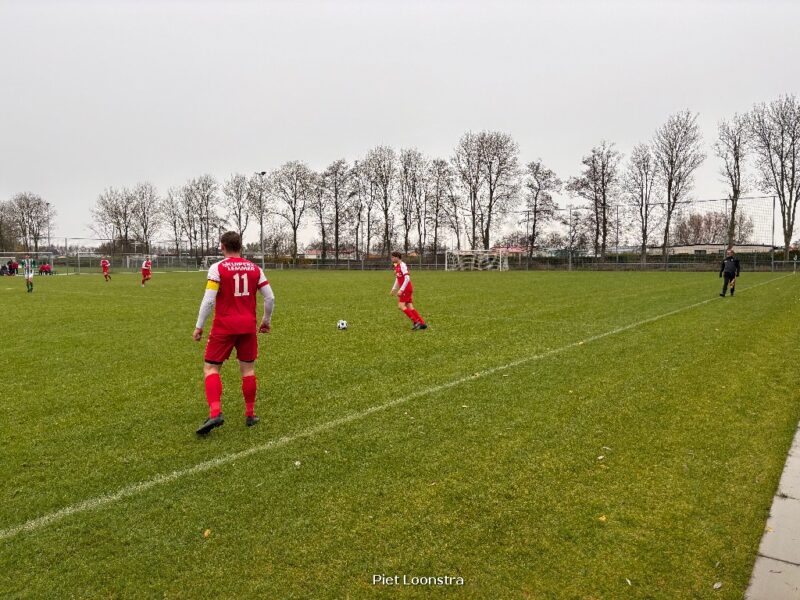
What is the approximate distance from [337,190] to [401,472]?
68.1m

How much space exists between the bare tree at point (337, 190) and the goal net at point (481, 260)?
18693 mm

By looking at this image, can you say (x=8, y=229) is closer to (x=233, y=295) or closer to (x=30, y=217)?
(x=30, y=217)

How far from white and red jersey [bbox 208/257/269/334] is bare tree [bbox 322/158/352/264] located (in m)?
63.8

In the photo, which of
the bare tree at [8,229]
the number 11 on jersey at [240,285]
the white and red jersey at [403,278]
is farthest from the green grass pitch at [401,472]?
the bare tree at [8,229]

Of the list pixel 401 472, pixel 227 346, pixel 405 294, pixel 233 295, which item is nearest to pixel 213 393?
pixel 227 346

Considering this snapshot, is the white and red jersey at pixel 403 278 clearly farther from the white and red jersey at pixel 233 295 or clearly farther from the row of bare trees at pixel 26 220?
the row of bare trees at pixel 26 220

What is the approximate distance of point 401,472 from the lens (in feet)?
13.0

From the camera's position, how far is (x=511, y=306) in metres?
15.4

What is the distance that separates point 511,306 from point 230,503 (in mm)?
12819

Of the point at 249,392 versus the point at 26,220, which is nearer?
the point at 249,392

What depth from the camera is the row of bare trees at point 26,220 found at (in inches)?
2625

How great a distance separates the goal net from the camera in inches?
2235

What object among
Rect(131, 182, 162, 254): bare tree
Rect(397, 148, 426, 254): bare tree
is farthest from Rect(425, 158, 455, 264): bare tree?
Rect(131, 182, 162, 254): bare tree

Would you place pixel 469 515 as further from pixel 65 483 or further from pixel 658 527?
pixel 65 483
